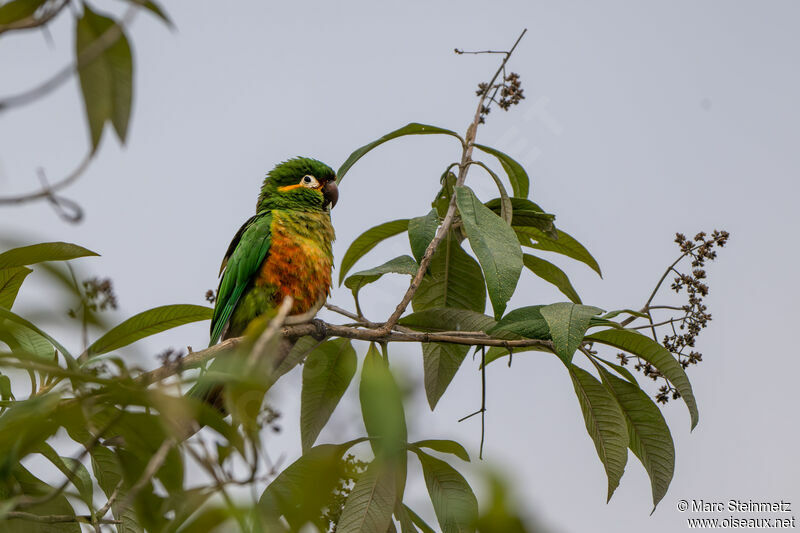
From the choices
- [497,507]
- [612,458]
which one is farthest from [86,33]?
[612,458]

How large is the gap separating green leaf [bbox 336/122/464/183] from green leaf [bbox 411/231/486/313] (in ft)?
0.94

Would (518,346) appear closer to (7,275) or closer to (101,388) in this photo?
(101,388)

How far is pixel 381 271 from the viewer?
1888 mm

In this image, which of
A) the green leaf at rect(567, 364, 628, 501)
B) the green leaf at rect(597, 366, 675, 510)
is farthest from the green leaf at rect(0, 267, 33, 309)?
the green leaf at rect(597, 366, 675, 510)

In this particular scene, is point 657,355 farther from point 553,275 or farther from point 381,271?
point 381,271

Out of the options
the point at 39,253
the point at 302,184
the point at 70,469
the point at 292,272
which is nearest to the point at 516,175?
the point at 292,272

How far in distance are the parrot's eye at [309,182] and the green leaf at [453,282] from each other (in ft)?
3.64

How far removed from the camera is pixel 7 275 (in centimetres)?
164

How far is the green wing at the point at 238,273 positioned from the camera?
2.63m

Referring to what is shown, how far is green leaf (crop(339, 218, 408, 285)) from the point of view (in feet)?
7.02

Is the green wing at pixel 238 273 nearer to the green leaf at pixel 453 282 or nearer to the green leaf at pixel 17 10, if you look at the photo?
the green leaf at pixel 453 282

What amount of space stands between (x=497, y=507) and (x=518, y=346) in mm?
1077

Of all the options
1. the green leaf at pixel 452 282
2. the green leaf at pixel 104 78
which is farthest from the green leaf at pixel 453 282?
the green leaf at pixel 104 78

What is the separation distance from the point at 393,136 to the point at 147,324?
2.67 feet
